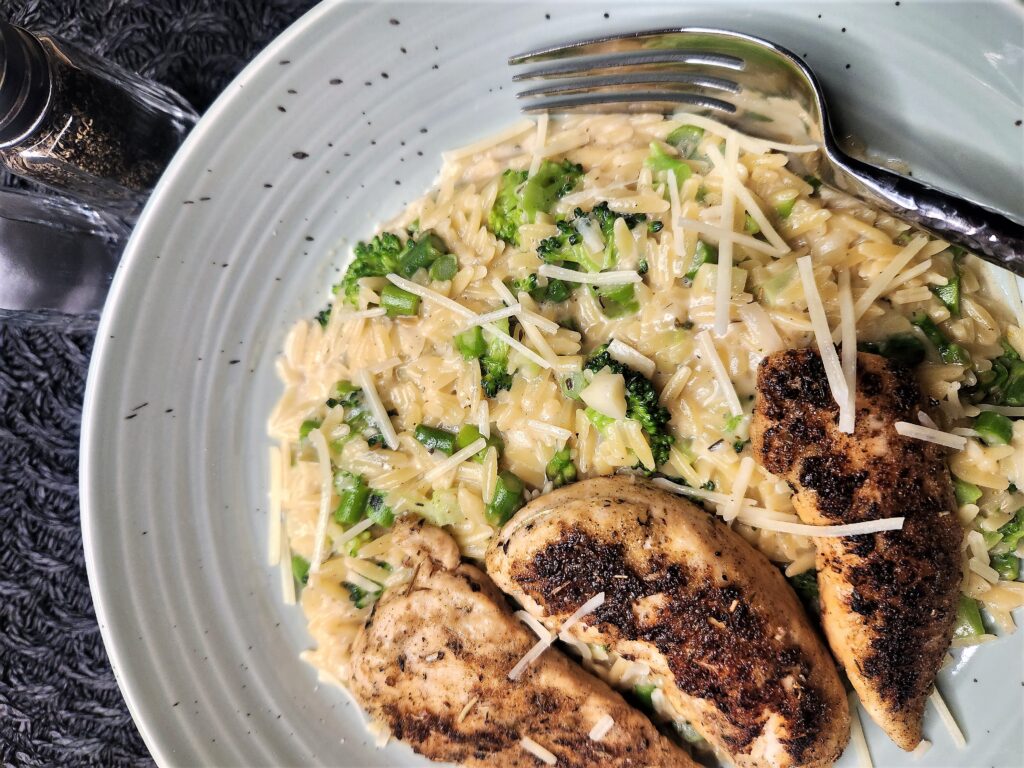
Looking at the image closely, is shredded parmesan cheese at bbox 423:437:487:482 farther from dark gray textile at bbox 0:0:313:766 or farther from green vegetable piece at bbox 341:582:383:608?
dark gray textile at bbox 0:0:313:766

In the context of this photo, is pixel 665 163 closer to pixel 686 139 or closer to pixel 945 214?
pixel 686 139

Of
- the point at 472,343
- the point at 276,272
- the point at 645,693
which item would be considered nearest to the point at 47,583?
the point at 276,272

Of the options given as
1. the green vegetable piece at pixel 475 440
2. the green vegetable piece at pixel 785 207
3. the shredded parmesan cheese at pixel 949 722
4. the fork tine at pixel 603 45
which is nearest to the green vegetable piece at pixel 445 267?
the green vegetable piece at pixel 475 440

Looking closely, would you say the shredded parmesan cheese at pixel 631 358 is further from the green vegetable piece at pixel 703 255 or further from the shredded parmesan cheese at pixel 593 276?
the green vegetable piece at pixel 703 255

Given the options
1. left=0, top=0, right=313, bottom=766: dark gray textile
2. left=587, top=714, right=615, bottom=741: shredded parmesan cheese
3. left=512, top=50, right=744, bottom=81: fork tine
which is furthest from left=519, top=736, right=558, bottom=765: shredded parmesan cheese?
left=512, top=50, right=744, bottom=81: fork tine

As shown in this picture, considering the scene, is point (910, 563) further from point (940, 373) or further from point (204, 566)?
point (204, 566)
